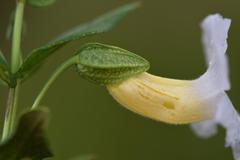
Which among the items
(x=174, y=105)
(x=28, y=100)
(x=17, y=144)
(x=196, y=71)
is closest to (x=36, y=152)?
(x=17, y=144)

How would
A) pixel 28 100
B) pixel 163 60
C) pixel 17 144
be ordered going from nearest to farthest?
1. pixel 17 144
2. pixel 28 100
3. pixel 163 60

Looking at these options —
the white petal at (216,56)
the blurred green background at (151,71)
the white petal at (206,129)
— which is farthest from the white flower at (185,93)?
the blurred green background at (151,71)

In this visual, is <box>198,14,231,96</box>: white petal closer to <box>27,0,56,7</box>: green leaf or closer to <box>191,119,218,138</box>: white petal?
<box>191,119,218,138</box>: white petal

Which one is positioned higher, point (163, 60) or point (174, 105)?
point (174, 105)

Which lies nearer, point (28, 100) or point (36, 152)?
point (36, 152)

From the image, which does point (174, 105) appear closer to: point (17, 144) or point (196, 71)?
point (17, 144)

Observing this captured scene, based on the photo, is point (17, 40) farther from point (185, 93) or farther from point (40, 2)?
point (185, 93)

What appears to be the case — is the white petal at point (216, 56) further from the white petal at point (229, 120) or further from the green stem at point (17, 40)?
the green stem at point (17, 40)
